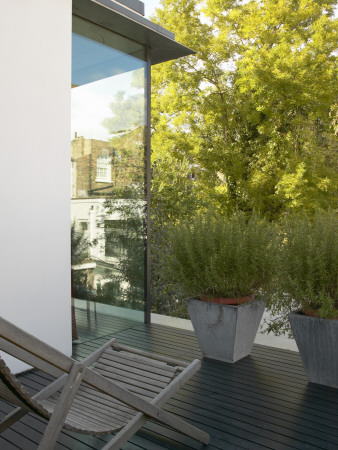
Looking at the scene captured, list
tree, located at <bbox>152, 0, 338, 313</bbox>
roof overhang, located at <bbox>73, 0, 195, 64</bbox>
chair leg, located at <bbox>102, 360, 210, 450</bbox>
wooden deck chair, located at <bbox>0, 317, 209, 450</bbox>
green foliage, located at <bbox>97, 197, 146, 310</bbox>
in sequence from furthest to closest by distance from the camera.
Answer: tree, located at <bbox>152, 0, 338, 313</bbox>, green foliage, located at <bbox>97, 197, 146, 310</bbox>, roof overhang, located at <bbox>73, 0, 195, 64</bbox>, chair leg, located at <bbox>102, 360, 210, 450</bbox>, wooden deck chair, located at <bbox>0, 317, 209, 450</bbox>

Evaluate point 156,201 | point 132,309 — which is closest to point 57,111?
point 132,309

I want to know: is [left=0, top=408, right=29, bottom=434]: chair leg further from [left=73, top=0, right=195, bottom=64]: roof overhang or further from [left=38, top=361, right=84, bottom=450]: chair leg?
[left=73, top=0, right=195, bottom=64]: roof overhang

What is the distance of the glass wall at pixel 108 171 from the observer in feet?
15.3

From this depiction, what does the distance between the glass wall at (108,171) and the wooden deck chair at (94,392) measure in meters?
A: 1.74

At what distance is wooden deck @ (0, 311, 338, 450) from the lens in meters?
2.74

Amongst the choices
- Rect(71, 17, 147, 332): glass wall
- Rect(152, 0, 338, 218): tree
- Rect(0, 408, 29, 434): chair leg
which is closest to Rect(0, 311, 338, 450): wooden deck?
Rect(0, 408, 29, 434): chair leg

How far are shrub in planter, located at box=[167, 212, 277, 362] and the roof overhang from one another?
2.15 m

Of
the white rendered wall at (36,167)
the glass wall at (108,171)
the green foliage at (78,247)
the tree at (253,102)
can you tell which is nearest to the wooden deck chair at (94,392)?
the white rendered wall at (36,167)

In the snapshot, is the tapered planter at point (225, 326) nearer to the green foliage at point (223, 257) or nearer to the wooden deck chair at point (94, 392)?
the green foliage at point (223, 257)

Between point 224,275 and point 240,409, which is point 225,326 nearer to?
point 224,275

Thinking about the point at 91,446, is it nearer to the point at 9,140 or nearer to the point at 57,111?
the point at 9,140

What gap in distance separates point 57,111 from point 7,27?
30.0 inches

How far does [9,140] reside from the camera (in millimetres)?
3756

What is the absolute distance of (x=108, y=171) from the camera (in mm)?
4973
